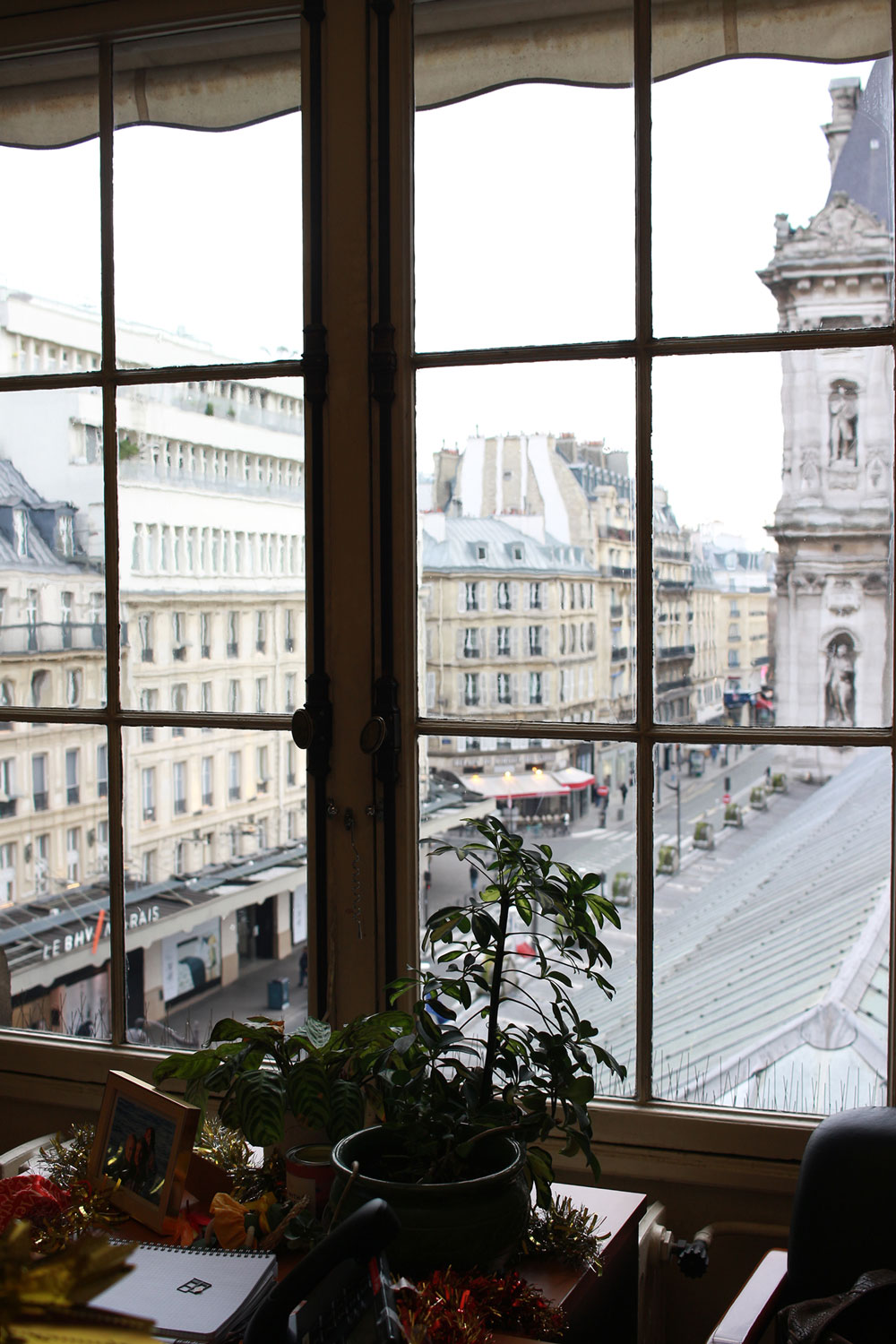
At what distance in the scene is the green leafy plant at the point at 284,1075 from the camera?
1547 millimetres

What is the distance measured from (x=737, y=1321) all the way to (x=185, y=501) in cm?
169

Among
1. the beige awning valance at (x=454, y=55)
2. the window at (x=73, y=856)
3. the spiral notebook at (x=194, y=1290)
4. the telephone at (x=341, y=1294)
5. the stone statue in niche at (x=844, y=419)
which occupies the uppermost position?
the beige awning valance at (x=454, y=55)

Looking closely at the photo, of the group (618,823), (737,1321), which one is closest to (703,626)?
(618,823)

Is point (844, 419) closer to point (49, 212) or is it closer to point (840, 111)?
point (840, 111)

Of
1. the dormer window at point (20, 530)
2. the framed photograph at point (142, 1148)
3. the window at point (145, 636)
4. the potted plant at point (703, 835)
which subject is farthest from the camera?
the dormer window at point (20, 530)

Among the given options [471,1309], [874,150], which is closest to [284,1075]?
[471,1309]

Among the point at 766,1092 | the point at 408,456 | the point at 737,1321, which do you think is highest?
the point at 408,456

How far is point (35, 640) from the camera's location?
2.35 m

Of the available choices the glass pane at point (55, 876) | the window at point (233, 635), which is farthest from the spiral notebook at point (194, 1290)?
the window at point (233, 635)

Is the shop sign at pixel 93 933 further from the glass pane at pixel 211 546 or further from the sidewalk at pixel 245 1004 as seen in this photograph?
the glass pane at pixel 211 546

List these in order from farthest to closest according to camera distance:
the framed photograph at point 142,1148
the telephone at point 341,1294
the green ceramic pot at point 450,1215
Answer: the framed photograph at point 142,1148 < the green ceramic pot at point 450,1215 < the telephone at point 341,1294

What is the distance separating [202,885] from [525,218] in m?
1.43

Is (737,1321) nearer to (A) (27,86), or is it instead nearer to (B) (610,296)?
(B) (610,296)

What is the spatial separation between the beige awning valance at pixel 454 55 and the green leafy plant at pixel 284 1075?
164 centimetres
